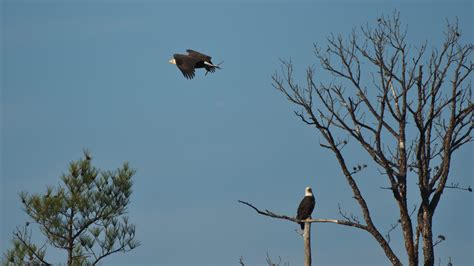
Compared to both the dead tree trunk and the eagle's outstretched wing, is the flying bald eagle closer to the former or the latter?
the eagle's outstretched wing

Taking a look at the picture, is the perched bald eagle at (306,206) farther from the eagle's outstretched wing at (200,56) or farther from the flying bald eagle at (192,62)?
the eagle's outstretched wing at (200,56)

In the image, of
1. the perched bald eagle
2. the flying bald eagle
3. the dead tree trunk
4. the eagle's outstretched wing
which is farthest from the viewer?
the eagle's outstretched wing

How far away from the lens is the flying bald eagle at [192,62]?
17.2 meters

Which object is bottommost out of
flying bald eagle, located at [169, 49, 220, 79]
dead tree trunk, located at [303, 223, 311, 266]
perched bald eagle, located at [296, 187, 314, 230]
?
dead tree trunk, located at [303, 223, 311, 266]

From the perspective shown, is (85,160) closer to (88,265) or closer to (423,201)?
(88,265)

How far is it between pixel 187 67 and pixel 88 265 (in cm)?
347

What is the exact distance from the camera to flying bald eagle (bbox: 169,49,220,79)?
17188mm

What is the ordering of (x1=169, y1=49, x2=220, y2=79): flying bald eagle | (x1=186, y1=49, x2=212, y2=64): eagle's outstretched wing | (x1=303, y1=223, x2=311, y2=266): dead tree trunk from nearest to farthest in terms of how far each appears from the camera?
(x1=303, y1=223, x2=311, y2=266): dead tree trunk → (x1=169, y1=49, x2=220, y2=79): flying bald eagle → (x1=186, y1=49, x2=212, y2=64): eagle's outstretched wing

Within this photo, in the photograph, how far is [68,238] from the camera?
1767 centimetres

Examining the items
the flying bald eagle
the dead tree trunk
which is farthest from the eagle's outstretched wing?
the dead tree trunk

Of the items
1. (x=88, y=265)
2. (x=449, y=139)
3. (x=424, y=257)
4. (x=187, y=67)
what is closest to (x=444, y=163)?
(x=449, y=139)

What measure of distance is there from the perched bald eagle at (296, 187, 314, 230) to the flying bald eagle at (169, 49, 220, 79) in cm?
263

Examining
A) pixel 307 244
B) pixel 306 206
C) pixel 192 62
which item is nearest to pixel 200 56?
pixel 192 62

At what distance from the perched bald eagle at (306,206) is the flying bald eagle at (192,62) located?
263 centimetres
